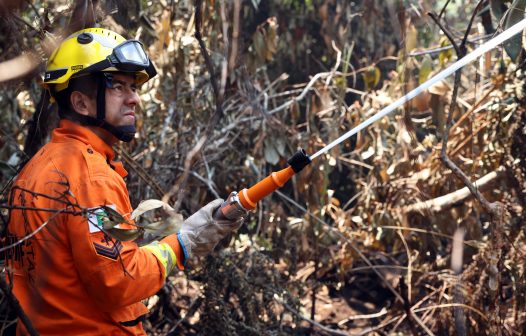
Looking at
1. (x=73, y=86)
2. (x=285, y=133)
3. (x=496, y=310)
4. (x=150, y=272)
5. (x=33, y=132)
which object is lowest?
(x=496, y=310)

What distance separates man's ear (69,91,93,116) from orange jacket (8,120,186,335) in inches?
7.2

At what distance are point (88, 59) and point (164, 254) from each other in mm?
837

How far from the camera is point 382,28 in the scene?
7871mm

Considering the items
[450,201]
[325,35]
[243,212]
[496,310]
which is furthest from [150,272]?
[325,35]

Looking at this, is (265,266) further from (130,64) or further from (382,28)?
(382,28)

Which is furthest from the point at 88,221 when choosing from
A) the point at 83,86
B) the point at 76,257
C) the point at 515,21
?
the point at 515,21

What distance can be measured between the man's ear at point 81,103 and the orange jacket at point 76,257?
184 mm

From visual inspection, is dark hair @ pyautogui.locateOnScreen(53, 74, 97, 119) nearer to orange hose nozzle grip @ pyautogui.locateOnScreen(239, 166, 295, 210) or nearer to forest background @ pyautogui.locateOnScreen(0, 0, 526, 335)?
orange hose nozzle grip @ pyautogui.locateOnScreen(239, 166, 295, 210)

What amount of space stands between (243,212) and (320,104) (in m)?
3.04

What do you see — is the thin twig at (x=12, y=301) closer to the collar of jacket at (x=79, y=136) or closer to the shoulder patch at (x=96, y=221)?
the shoulder patch at (x=96, y=221)

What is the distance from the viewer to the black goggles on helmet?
2.67 meters

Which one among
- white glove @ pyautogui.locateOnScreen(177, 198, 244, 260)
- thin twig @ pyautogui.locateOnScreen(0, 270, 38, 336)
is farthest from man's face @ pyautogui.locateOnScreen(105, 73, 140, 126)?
thin twig @ pyautogui.locateOnScreen(0, 270, 38, 336)

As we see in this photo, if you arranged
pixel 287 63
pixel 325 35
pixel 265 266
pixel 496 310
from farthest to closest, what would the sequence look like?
pixel 287 63
pixel 325 35
pixel 265 266
pixel 496 310

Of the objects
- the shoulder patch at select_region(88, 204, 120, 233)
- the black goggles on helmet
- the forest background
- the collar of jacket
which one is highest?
the black goggles on helmet
